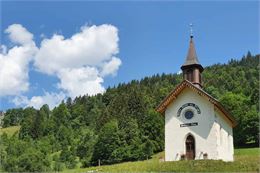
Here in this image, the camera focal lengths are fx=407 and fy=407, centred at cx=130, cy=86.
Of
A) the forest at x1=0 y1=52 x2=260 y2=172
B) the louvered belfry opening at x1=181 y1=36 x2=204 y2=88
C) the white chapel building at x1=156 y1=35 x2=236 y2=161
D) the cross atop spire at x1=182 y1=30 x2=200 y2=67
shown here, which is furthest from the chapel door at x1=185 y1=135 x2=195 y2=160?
the forest at x1=0 y1=52 x2=260 y2=172

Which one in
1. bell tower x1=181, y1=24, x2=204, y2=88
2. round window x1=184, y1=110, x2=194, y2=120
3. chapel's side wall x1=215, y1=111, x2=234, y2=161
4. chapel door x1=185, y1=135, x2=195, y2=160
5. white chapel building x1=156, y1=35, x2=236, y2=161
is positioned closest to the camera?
white chapel building x1=156, y1=35, x2=236, y2=161

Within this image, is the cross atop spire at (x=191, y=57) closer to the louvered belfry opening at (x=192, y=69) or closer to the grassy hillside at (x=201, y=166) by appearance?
the louvered belfry opening at (x=192, y=69)

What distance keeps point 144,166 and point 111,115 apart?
6693cm

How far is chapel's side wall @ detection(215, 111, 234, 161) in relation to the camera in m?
38.4

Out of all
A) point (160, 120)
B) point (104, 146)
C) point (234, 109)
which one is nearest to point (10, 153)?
point (104, 146)

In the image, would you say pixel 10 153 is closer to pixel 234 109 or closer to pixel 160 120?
pixel 160 120

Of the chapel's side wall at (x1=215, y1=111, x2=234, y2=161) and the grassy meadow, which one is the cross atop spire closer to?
the chapel's side wall at (x1=215, y1=111, x2=234, y2=161)

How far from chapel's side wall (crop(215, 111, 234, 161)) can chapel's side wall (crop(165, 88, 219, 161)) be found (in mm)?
1033

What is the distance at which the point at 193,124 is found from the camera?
126 feet

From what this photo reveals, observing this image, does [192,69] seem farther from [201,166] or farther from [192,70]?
[201,166]

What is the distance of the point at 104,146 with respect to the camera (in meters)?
74.3

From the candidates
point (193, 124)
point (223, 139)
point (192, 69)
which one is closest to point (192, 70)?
point (192, 69)

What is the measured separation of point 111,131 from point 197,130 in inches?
1582

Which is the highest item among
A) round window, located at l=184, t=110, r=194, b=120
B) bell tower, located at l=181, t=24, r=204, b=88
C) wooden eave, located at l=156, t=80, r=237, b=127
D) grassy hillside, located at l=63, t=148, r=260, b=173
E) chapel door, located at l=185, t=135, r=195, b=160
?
bell tower, located at l=181, t=24, r=204, b=88
